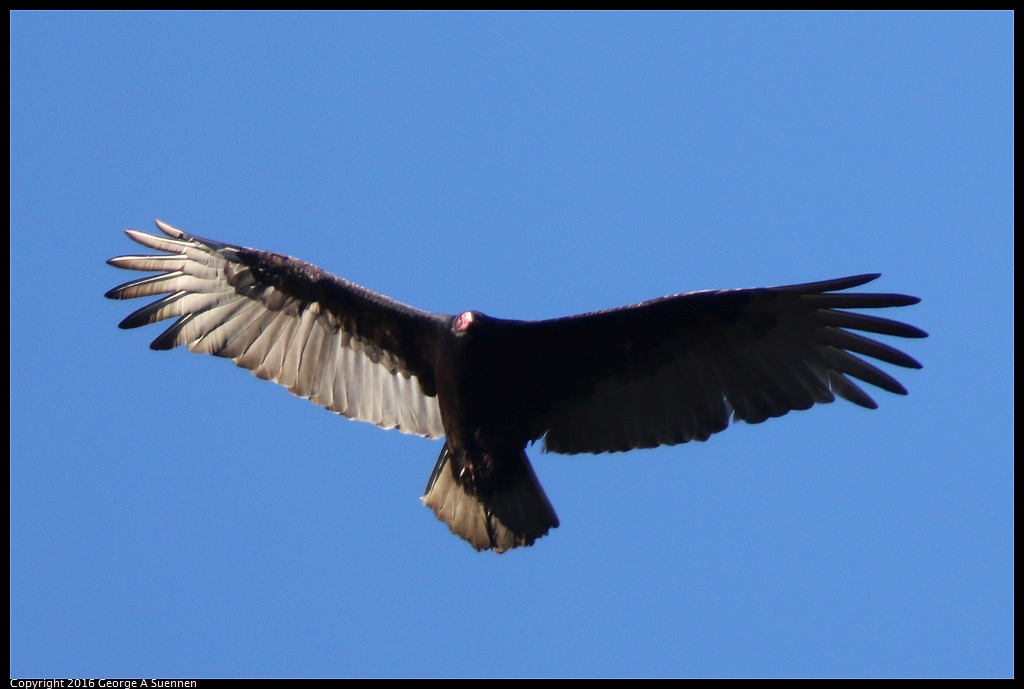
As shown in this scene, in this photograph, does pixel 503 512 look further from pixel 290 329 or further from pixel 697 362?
pixel 290 329

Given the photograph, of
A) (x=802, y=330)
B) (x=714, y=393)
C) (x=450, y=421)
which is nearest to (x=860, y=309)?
(x=802, y=330)

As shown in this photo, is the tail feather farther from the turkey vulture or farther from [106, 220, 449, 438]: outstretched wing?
[106, 220, 449, 438]: outstretched wing

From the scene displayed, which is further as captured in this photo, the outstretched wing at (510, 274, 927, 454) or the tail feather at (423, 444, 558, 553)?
the tail feather at (423, 444, 558, 553)

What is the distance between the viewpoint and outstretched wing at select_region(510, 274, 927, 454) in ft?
20.2

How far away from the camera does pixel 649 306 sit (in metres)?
6.16

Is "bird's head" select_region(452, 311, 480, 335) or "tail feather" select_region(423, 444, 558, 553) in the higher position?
"bird's head" select_region(452, 311, 480, 335)

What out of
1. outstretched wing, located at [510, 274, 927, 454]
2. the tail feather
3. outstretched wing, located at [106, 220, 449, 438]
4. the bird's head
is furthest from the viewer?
outstretched wing, located at [106, 220, 449, 438]

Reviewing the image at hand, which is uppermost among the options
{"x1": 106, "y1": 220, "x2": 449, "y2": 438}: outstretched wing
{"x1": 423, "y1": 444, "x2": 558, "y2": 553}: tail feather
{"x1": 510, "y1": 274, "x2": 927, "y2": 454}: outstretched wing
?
{"x1": 106, "y1": 220, "x2": 449, "y2": 438}: outstretched wing

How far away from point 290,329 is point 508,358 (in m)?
1.53

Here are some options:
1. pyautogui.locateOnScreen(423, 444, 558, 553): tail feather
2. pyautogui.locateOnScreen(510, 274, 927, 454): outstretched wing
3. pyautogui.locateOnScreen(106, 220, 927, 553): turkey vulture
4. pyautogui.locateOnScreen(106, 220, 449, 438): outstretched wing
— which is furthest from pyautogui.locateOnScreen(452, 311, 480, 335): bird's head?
pyautogui.locateOnScreen(423, 444, 558, 553): tail feather

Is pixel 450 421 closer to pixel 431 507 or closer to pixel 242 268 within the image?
pixel 431 507

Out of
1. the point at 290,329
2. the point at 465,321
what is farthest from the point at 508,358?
the point at 290,329

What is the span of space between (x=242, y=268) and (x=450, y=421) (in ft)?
5.45

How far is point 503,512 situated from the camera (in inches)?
258
